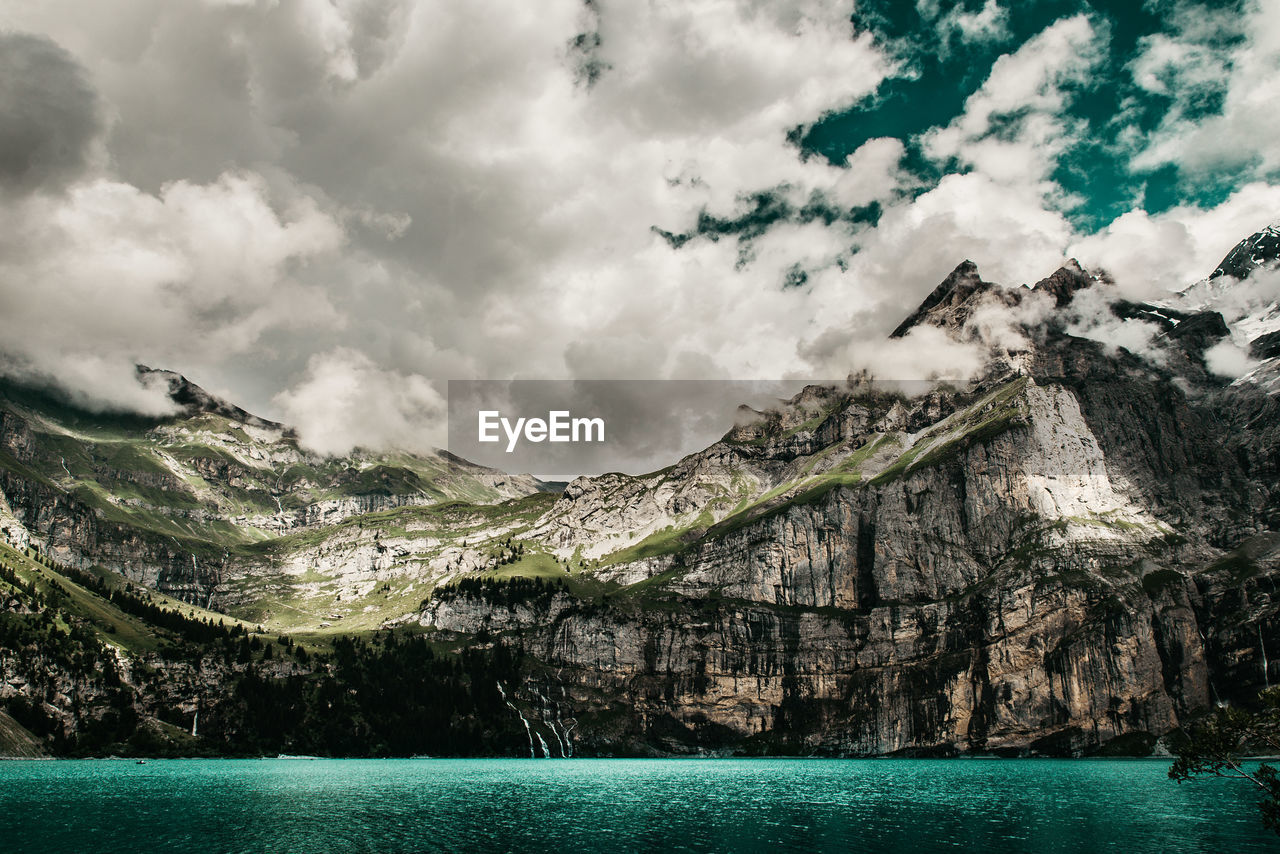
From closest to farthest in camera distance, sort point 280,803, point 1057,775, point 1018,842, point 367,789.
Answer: point 1018,842 → point 280,803 → point 367,789 → point 1057,775

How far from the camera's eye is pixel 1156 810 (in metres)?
96.7

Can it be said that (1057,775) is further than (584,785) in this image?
Yes

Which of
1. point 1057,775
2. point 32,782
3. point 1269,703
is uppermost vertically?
point 1269,703

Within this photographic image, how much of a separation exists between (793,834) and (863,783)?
78.6 meters

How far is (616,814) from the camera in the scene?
308 ft

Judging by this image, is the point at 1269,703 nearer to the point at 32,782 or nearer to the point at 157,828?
the point at 157,828

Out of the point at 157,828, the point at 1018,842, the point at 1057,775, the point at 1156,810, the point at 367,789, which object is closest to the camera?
the point at 1018,842

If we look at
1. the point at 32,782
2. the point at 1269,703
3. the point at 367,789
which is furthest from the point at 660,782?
the point at 1269,703

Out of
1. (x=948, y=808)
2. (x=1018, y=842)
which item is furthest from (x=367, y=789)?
(x=1018, y=842)

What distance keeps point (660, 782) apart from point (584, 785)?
1645 cm

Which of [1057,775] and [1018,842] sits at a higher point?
[1018,842]

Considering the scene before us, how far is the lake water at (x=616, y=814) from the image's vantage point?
70.8m

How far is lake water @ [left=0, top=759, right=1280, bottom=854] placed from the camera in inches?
2788

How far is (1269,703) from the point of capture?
36656 mm
